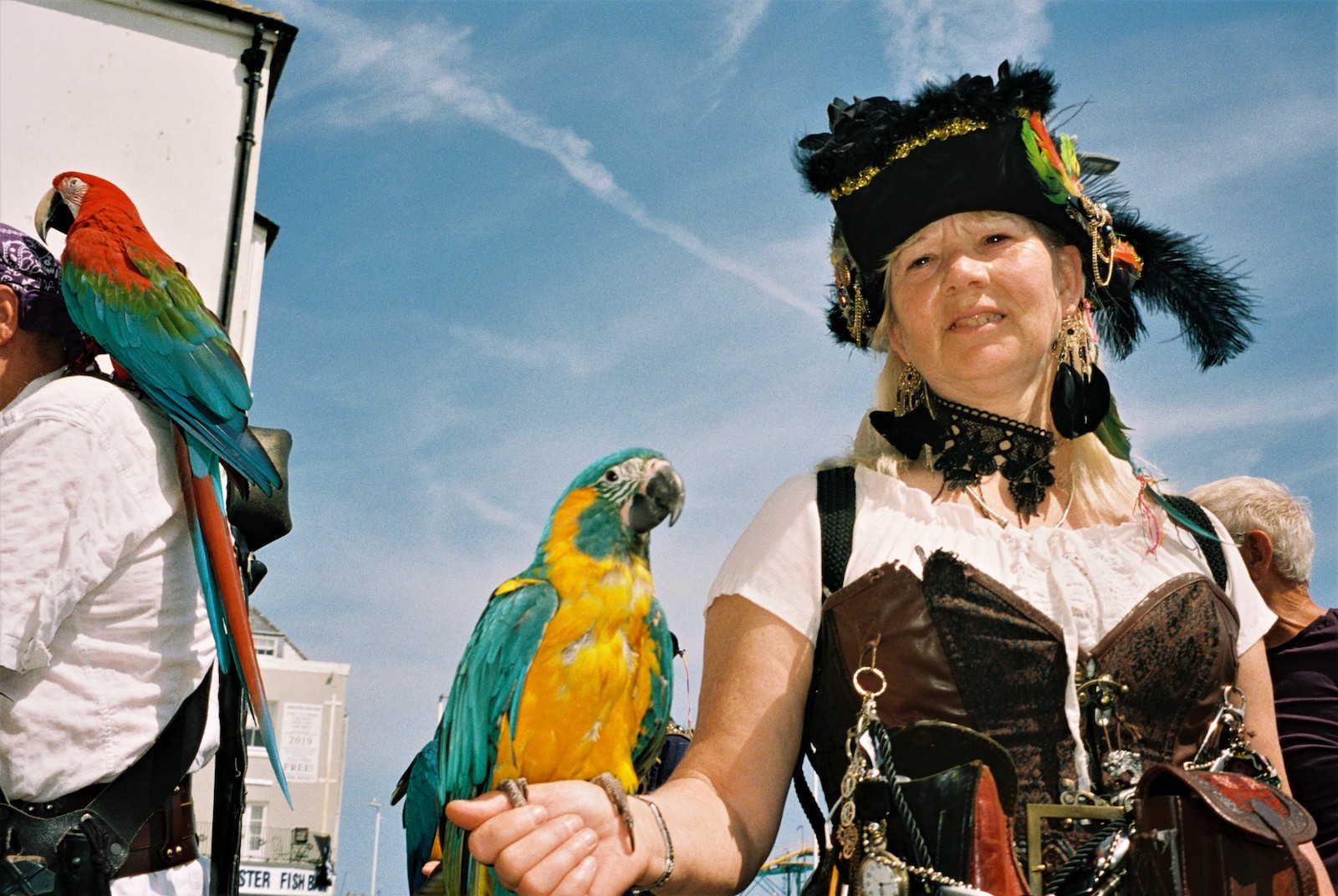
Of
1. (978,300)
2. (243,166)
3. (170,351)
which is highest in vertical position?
(243,166)

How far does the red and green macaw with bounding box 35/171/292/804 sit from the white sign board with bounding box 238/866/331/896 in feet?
79.7

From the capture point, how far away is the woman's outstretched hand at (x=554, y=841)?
1.28 m

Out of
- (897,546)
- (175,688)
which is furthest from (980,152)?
(175,688)

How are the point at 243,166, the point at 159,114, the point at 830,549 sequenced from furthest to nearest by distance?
the point at 243,166 → the point at 159,114 → the point at 830,549

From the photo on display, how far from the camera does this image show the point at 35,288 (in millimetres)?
2557

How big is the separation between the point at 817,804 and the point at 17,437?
5.44ft

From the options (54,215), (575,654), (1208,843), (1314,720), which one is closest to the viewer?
(1208,843)

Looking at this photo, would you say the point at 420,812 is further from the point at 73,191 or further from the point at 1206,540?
the point at 1206,540

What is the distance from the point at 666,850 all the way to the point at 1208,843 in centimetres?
70

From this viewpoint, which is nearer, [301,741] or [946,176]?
[946,176]

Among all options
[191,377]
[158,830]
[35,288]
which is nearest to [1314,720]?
[158,830]

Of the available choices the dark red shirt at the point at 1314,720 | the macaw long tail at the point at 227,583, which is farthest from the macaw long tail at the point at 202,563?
the dark red shirt at the point at 1314,720

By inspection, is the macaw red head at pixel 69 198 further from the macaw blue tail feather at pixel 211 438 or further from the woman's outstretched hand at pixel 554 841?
the woman's outstretched hand at pixel 554 841

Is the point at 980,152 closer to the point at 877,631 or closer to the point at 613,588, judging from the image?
the point at 877,631
